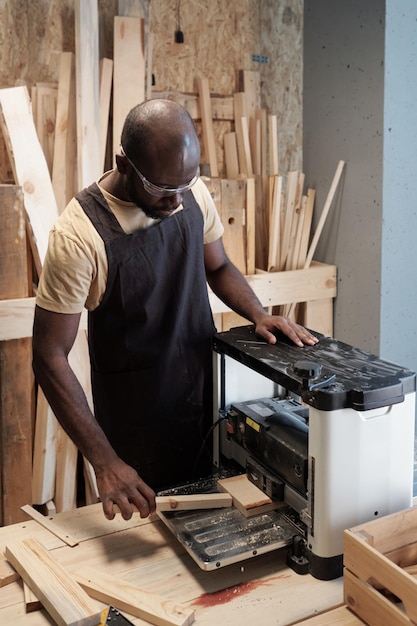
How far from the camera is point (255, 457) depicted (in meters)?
1.58

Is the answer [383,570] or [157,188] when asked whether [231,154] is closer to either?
[157,188]

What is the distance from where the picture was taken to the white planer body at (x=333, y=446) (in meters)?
1.30

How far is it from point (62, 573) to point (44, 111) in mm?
1914

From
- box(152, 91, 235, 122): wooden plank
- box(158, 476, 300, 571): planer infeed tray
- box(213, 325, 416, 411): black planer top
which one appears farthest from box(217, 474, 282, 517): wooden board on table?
box(152, 91, 235, 122): wooden plank

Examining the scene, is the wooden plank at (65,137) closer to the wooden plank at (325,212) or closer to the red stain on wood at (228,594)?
the wooden plank at (325,212)

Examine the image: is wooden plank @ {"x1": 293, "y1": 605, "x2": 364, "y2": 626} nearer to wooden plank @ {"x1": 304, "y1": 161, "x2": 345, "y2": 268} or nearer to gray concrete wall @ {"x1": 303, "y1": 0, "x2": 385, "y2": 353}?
gray concrete wall @ {"x1": 303, "y1": 0, "x2": 385, "y2": 353}

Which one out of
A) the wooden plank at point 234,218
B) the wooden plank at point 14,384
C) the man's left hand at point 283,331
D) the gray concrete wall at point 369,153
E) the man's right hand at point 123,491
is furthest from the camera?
the wooden plank at point 234,218

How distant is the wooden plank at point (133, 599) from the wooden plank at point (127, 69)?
1844 mm

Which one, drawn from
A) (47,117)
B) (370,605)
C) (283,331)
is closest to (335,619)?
(370,605)

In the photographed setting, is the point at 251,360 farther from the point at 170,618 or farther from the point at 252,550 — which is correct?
the point at 170,618

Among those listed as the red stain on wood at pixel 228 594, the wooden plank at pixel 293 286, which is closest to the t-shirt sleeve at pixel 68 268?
the red stain on wood at pixel 228 594

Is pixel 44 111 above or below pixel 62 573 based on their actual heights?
above

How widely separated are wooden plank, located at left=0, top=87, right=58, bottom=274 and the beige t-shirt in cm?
90

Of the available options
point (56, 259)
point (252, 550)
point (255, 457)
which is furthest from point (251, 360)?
point (56, 259)
